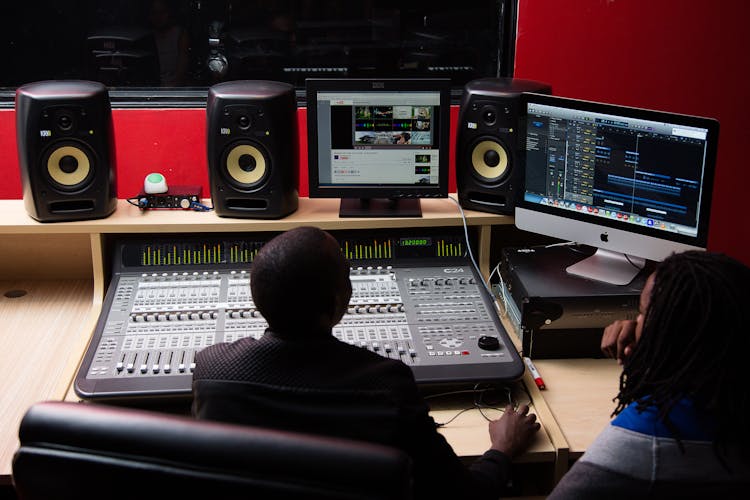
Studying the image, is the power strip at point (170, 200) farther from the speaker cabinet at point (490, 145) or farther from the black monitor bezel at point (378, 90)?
the speaker cabinet at point (490, 145)

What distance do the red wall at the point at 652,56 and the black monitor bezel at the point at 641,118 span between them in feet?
3.85

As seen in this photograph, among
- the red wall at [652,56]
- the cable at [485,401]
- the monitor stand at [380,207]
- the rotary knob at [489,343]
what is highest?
the red wall at [652,56]

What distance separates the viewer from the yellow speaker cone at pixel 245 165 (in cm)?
243

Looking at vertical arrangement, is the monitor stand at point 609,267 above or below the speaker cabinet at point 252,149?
below

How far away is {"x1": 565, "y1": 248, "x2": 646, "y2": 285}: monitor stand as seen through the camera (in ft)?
7.54

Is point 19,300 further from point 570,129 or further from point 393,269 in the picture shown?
point 570,129

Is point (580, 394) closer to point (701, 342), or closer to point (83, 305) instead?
point (701, 342)

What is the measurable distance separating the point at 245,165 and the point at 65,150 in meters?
0.49

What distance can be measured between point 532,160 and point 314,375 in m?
1.22

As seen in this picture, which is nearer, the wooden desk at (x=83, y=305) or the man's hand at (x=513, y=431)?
the man's hand at (x=513, y=431)

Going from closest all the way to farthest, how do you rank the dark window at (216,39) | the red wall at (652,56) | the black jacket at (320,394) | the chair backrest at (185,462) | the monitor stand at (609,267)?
the chair backrest at (185,462) → the black jacket at (320,394) → the monitor stand at (609,267) → the red wall at (652,56) → the dark window at (216,39)

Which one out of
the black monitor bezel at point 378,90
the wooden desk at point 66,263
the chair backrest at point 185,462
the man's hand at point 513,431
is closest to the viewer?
the chair backrest at point 185,462

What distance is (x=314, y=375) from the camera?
4.57 feet

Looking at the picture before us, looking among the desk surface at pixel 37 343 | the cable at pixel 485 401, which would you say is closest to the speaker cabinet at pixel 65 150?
the desk surface at pixel 37 343
